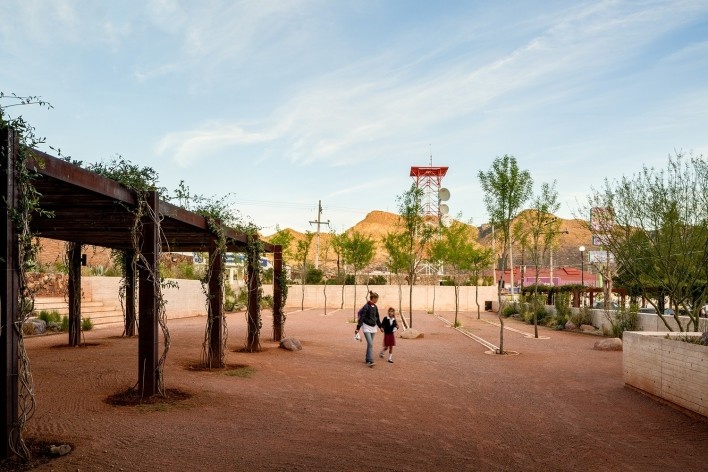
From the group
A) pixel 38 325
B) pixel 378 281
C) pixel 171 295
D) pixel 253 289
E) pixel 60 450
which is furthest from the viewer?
pixel 378 281

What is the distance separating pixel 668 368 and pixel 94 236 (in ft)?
41.2

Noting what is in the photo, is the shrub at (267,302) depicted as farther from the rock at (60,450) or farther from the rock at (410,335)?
the rock at (60,450)

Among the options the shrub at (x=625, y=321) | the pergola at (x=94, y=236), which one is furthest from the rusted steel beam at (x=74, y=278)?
the shrub at (x=625, y=321)

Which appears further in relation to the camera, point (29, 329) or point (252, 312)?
point (29, 329)

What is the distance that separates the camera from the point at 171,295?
29922mm

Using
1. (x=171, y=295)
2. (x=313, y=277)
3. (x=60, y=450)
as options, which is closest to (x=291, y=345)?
(x=60, y=450)

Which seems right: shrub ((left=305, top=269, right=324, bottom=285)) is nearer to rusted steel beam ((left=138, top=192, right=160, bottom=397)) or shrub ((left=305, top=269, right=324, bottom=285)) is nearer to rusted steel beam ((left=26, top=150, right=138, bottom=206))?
rusted steel beam ((left=138, top=192, right=160, bottom=397))

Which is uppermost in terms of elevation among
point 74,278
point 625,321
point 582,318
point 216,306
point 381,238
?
point 381,238

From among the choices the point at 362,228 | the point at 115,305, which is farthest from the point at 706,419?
the point at 362,228

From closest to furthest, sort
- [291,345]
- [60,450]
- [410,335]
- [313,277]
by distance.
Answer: [60,450]
[291,345]
[410,335]
[313,277]

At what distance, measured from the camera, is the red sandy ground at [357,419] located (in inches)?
255

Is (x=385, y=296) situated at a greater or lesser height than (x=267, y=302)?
lesser

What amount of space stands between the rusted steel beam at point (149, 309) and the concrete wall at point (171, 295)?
10236 millimetres

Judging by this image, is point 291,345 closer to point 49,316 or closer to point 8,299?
point 49,316
